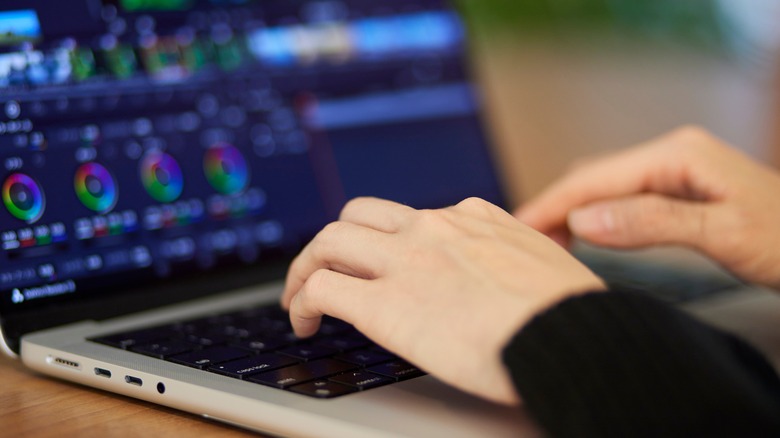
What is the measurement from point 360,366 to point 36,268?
0.28 metres

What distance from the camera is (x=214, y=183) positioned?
820mm

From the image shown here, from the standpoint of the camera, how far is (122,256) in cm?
74

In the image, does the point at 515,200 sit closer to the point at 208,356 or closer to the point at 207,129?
the point at 207,129

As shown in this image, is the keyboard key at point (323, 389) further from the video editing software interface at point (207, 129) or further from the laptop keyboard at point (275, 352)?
the video editing software interface at point (207, 129)

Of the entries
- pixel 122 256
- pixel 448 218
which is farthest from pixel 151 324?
pixel 448 218

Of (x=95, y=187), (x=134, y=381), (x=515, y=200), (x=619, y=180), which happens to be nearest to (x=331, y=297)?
(x=134, y=381)

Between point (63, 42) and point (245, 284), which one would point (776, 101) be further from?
point (63, 42)

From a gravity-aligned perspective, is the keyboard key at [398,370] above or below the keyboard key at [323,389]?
below

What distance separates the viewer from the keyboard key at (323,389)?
1.63ft

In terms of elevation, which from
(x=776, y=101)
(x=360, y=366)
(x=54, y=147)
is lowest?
(x=776, y=101)

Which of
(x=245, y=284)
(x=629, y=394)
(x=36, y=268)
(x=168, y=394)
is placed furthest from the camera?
(x=245, y=284)

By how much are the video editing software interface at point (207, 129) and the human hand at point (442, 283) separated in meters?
0.23

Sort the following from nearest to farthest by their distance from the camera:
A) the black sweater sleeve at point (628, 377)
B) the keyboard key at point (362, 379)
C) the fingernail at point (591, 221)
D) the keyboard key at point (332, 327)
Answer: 1. the black sweater sleeve at point (628, 377)
2. the keyboard key at point (362, 379)
3. the keyboard key at point (332, 327)
4. the fingernail at point (591, 221)

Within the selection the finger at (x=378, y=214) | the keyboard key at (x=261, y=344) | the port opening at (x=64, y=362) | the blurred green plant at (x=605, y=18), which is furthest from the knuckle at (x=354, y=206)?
the blurred green plant at (x=605, y=18)
